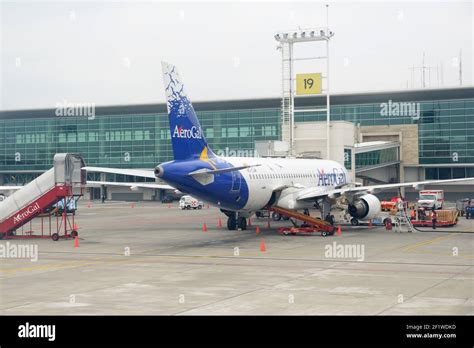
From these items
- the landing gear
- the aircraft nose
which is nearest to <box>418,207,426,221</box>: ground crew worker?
the landing gear

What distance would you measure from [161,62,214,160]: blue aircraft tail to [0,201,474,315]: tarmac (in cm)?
562

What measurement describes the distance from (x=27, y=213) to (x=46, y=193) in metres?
1.96

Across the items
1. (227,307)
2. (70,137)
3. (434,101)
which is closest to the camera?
(227,307)

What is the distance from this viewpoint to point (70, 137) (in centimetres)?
12169

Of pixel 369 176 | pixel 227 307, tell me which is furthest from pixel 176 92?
pixel 369 176

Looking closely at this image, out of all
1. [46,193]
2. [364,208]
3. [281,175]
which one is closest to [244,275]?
[46,193]

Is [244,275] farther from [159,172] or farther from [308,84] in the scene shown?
[308,84]

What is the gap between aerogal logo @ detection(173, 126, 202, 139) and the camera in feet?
128

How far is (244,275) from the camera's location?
27531 millimetres

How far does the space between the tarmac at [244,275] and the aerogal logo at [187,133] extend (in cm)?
641

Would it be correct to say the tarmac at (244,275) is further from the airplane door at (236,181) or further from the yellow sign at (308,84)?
the yellow sign at (308,84)

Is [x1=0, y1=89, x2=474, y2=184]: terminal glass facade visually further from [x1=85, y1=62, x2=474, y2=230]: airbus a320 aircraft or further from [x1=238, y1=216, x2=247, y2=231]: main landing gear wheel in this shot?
[x1=238, y1=216, x2=247, y2=231]: main landing gear wheel
